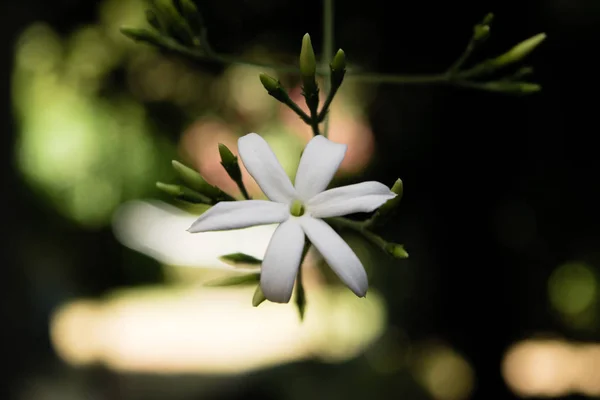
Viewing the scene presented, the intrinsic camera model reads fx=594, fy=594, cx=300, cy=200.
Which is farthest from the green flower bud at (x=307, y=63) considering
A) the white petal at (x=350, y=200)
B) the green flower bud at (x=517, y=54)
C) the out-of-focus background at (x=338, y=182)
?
the out-of-focus background at (x=338, y=182)

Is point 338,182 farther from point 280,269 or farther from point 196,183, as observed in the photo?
point 280,269

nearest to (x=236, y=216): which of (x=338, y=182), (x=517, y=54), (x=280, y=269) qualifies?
(x=280, y=269)

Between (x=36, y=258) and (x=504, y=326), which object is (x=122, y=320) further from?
(x=504, y=326)

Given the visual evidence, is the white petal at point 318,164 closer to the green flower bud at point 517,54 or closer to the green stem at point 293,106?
the green stem at point 293,106

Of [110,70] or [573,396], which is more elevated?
[110,70]

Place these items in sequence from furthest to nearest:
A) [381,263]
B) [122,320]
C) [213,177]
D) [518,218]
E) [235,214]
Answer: [122,320]
[381,263]
[213,177]
[518,218]
[235,214]

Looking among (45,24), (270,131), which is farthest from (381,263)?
(45,24)

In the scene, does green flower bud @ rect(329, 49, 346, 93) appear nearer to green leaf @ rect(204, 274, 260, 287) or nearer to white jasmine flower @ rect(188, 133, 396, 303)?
white jasmine flower @ rect(188, 133, 396, 303)
